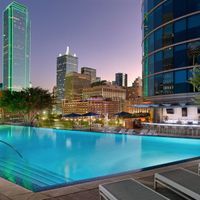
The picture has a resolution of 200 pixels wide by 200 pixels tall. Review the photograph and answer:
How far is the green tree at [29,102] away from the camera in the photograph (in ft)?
118

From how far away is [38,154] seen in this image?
12.9 metres

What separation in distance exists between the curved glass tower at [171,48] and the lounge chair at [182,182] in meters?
21.2

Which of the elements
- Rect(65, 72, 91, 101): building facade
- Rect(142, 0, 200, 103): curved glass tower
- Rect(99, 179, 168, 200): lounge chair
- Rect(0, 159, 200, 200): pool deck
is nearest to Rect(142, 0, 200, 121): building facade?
Rect(142, 0, 200, 103): curved glass tower

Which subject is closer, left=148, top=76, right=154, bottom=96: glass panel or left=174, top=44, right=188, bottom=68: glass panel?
left=174, top=44, right=188, bottom=68: glass panel

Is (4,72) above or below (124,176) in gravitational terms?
above

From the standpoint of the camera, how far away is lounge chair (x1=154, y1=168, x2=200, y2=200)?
13.0 ft

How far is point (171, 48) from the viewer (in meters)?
27.7

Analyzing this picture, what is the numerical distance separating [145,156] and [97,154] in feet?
7.67

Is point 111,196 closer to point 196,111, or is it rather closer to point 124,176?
point 124,176

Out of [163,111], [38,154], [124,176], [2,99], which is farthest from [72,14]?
[124,176]

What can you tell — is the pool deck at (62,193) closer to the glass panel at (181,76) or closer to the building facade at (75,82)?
the glass panel at (181,76)

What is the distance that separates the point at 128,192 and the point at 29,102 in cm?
3409

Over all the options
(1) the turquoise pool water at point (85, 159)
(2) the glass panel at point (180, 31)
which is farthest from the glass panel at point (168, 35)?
(1) the turquoise pool water at point (85, 159)

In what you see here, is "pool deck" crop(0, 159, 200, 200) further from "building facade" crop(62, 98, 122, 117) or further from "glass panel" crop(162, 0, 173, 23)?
"building facade" crop(62, 98, 122, 117)
